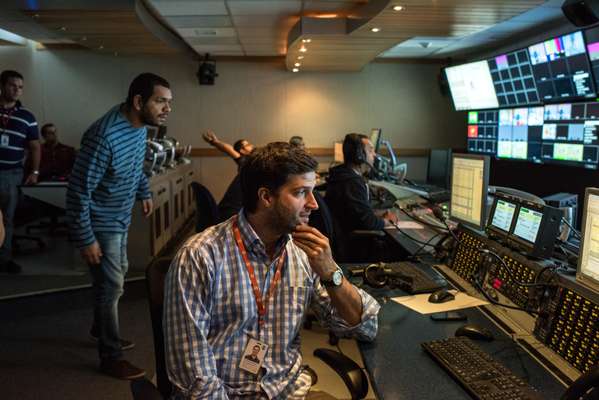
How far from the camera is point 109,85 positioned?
714cm

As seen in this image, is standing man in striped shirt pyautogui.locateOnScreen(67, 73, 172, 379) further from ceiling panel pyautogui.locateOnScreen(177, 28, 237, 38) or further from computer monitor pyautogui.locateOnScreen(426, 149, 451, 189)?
computer monitor pyautogui.locateOnScreen(426, 149, 451, 189)

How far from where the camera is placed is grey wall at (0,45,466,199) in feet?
23.3

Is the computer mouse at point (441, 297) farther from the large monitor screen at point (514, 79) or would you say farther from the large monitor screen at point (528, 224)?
the large monitor screen at point (514, 79)

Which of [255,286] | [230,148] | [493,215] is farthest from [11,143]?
[493,215]

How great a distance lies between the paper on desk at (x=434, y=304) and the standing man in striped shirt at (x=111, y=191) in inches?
55.5

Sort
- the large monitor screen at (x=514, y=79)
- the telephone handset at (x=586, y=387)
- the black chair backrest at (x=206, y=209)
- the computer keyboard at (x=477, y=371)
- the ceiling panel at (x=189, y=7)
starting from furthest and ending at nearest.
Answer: the large monitor screen at (x=514, y=79) → the ceiling panel at (x=189, y=7) → the black chair backrest at (x=206, y=209) → the computer keyboard at (x=477, y=371) → the telephone handset at (x=586, y=387)

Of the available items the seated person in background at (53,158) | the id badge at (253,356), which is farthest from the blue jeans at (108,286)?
the seated person in background at (53,158)

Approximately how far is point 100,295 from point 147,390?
1443mm

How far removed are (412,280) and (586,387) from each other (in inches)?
40.5

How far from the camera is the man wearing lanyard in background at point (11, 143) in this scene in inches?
148

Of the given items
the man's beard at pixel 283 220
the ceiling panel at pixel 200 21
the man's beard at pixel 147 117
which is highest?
the ceiling panel at pixel 200 21

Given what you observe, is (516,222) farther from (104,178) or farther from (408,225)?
(104,178)

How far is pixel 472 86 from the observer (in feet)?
18.2

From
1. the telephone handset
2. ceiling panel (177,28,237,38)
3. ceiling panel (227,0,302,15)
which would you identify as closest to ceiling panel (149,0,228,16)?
ceiling panel (227,0,302,15)
